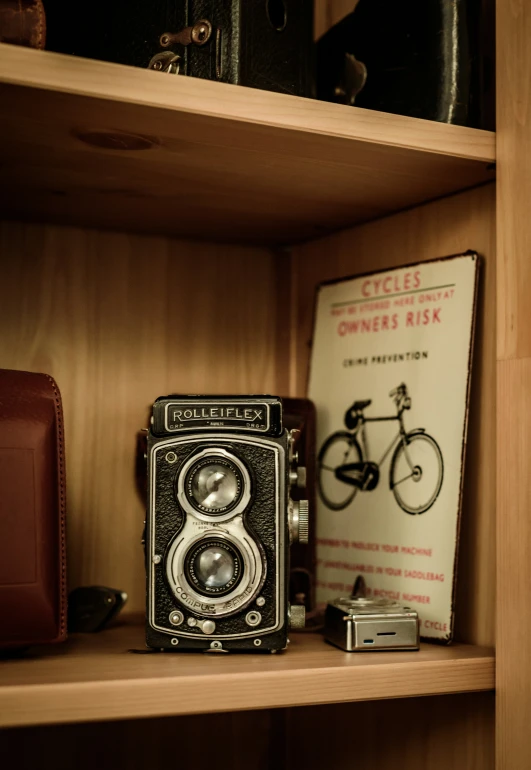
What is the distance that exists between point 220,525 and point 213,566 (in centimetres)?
4

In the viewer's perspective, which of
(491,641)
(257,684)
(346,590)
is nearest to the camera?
(257,684)

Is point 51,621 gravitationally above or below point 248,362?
below

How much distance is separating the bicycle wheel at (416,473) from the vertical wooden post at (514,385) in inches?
4.7

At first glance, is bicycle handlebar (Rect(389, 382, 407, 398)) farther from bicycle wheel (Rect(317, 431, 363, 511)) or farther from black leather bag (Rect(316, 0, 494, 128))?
black leather bag (Rect(316, 0, 494, 128))

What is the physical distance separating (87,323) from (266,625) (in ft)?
1.53

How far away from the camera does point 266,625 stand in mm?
836

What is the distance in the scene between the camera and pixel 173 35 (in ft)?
2.71

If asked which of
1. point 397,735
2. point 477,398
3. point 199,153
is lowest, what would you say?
point 397,735

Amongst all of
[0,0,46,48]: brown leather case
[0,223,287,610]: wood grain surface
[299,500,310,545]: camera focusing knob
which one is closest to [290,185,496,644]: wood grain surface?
[299,500,310,545]: camera focusing knob

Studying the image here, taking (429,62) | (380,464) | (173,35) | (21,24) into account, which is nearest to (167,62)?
(173,35)

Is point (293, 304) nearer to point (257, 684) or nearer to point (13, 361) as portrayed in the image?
point (13, 361)

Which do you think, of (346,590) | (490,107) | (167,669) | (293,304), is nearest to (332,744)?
(346,590)

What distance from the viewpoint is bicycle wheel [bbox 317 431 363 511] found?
3.51ft

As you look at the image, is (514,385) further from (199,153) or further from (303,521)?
(199,153)
